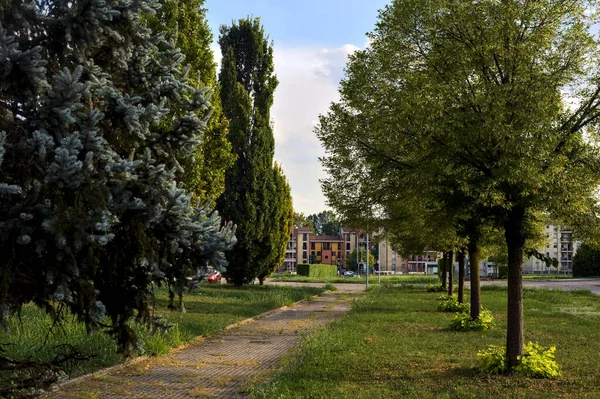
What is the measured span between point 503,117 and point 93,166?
6231 mm

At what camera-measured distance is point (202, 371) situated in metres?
10.6

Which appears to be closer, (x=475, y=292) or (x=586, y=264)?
(x=475, y=292)

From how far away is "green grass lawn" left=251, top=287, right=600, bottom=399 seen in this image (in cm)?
844

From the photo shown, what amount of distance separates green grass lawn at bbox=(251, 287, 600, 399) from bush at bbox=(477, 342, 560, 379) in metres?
0.18

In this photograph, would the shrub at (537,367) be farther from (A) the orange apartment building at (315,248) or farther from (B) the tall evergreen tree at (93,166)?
(A) the orange apartment building at (315,248)

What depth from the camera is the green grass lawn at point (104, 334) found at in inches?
369

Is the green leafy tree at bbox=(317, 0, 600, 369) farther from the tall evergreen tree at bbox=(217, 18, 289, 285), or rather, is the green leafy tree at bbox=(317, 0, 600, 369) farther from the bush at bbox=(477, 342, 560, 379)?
the tall evergreen tree at bbox=(217, 18, 289, 285)

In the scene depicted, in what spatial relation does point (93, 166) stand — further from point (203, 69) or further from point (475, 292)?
point (203, 69)

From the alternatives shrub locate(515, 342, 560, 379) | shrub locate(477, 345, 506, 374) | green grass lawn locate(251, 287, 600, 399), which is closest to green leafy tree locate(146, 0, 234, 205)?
green grass lawn locate(251, 287, 600, 399)

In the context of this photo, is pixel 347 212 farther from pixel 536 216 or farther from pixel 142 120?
pixel 142 120

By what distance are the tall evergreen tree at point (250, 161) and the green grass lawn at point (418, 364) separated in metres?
14.1

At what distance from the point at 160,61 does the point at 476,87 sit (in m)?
5.42

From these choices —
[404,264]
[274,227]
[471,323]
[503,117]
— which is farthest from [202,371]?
[404,264]

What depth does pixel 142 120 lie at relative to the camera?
5207mm
